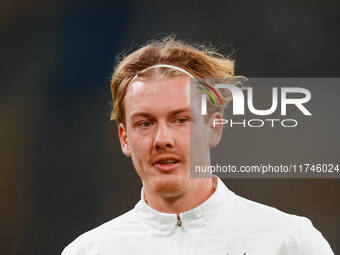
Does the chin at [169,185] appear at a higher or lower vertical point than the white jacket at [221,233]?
higher

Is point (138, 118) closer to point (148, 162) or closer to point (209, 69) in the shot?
point (148, 162)

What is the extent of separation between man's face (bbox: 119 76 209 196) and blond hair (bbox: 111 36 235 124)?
8 cm

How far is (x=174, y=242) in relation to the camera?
1981 mm

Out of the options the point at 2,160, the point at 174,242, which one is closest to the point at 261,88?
the point at 174,242

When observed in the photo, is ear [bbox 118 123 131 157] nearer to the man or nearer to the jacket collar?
the man

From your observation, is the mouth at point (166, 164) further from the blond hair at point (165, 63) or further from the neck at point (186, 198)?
the blond hair at point (165, 63)

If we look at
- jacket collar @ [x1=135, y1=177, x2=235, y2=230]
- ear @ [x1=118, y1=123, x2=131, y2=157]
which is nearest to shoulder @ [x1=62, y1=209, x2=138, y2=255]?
jacket collar @ [x1=135, y1=177, x2=235, y2=230]

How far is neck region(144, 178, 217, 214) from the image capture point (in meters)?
2.02

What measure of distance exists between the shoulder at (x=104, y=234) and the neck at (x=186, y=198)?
6.3 inches

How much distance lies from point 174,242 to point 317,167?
74 cm

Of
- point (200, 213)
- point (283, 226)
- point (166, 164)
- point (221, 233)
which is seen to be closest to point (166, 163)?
point (166, 164)

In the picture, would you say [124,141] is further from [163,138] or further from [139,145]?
[163,138]

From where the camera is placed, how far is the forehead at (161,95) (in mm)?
1998

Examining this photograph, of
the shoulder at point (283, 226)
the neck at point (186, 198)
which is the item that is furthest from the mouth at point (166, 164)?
the shoulder at point (283, 226)
